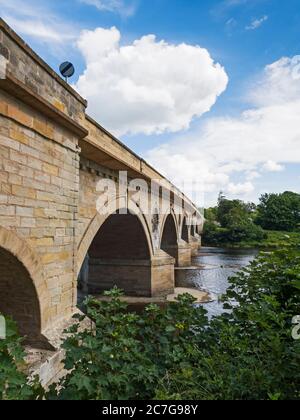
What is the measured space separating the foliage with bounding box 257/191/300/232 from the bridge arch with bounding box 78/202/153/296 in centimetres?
5554

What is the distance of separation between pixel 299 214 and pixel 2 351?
2865 inches

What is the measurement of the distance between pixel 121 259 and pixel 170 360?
12.9m

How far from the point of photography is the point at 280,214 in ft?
218

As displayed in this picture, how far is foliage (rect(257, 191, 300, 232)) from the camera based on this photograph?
65.0 m

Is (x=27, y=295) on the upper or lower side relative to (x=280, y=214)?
lower

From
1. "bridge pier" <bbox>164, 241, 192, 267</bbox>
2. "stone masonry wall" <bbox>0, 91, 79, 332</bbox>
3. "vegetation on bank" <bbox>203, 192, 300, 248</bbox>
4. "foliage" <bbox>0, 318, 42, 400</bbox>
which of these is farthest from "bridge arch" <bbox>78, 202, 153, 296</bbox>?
"vegetation on bank" <bbox>203, 192, 300, 248</bbox>

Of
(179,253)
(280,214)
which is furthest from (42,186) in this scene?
(280,214)

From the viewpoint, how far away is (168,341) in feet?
10.8

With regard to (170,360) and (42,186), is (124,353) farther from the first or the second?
(42,186)

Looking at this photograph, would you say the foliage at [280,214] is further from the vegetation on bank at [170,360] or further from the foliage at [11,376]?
the foliage at [11,376]

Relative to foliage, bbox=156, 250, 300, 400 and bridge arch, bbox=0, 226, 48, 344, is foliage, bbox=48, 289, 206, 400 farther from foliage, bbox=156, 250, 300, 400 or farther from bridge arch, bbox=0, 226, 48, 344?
bridge arch, bbox=0, 226, 48, 344

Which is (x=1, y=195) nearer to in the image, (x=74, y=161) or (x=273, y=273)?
(x=74, y=161)

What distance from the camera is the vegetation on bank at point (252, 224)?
52.4 metres
